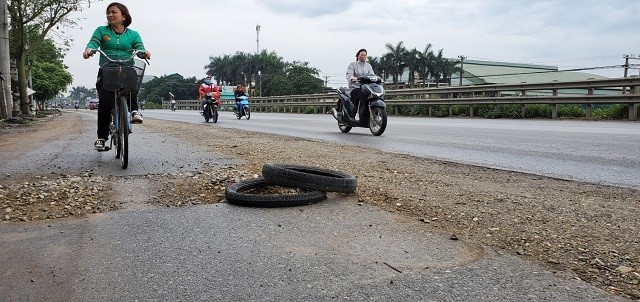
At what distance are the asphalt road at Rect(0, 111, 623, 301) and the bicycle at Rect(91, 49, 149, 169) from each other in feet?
7.86

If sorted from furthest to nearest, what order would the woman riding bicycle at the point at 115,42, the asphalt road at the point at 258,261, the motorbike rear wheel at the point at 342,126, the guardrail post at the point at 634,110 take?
1. the guardrail post at the point at 634,110
2. the motorbike rear wheel at the point at 342,126
3. the woman riding bicycle at the point at 115,42
4. the asphalt road at the point at 258,261

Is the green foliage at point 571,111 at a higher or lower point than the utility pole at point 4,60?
lower

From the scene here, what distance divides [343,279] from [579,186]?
9.89 feet

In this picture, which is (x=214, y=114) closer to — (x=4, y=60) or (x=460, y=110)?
(x=4, y=60)

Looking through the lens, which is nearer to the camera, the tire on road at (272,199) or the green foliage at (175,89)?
the tire on road at (272,199)

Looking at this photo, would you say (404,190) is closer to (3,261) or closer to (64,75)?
(3,261)

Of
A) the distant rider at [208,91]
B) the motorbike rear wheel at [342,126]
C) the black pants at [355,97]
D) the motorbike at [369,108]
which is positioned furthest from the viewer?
the distant rider at [208,91]

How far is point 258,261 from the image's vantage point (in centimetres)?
253

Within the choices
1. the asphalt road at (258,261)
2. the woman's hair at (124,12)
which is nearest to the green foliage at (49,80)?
the woman's hair at (124,12)

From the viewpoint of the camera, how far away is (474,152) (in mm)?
7145

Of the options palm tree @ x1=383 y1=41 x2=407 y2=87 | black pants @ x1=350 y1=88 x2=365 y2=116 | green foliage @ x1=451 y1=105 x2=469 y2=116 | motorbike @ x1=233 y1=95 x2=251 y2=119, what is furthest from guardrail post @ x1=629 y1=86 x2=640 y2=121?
palm tree @ x1=383 y1=41 x2=407 y2=87

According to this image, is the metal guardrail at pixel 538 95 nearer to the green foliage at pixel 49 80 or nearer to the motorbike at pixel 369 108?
the motorbike at pixel 369 108

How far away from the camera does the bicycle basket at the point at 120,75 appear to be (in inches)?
217

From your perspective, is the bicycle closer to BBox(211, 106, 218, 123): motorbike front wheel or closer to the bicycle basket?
the bicycle basket
